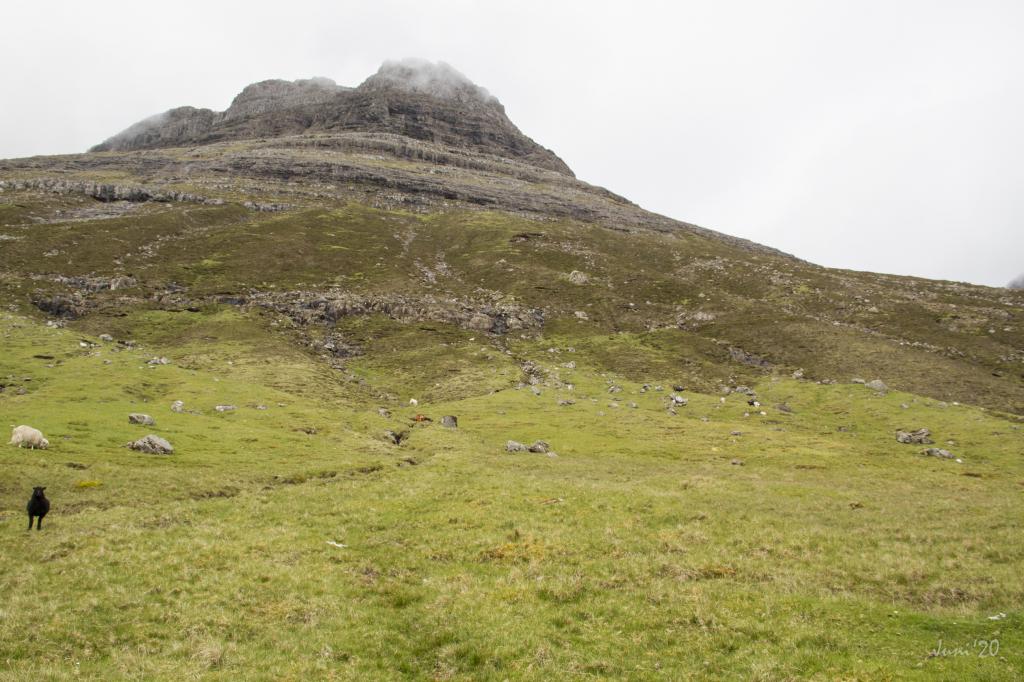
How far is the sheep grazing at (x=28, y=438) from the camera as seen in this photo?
3166 cm

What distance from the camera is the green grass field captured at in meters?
14.8

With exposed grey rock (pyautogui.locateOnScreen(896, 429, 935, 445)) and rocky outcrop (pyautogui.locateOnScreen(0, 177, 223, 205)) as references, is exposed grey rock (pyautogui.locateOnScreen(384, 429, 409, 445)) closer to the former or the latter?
exposed grey rock (pyautogui.locateOnScreen(896, 429, 935, 445))

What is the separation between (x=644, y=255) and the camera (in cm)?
12738

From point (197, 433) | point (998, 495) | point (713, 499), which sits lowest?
point (197, 433)

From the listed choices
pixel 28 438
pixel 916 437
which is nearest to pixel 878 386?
pixel 916 437

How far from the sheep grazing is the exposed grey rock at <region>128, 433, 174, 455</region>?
4379 mm

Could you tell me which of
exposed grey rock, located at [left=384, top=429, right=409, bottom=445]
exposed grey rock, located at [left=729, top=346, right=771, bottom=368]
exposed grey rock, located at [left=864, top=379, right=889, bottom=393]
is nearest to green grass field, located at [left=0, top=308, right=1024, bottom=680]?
exposed grey rock, located at [left=384, top=429, right=409, bottom=445]

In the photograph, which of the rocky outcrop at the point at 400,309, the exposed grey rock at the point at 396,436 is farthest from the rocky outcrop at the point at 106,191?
the exposed grey rock at the point at 396,436

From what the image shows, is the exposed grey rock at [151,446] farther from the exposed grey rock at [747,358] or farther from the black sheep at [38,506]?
the exposed grey rock at [747,358]

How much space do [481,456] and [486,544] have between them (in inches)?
755

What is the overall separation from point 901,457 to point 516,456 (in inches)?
1295

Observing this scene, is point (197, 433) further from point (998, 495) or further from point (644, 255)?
point (644, 255)

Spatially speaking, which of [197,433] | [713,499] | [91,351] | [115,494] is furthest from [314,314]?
[713,499]

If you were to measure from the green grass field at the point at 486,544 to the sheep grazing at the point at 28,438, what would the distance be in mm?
698
